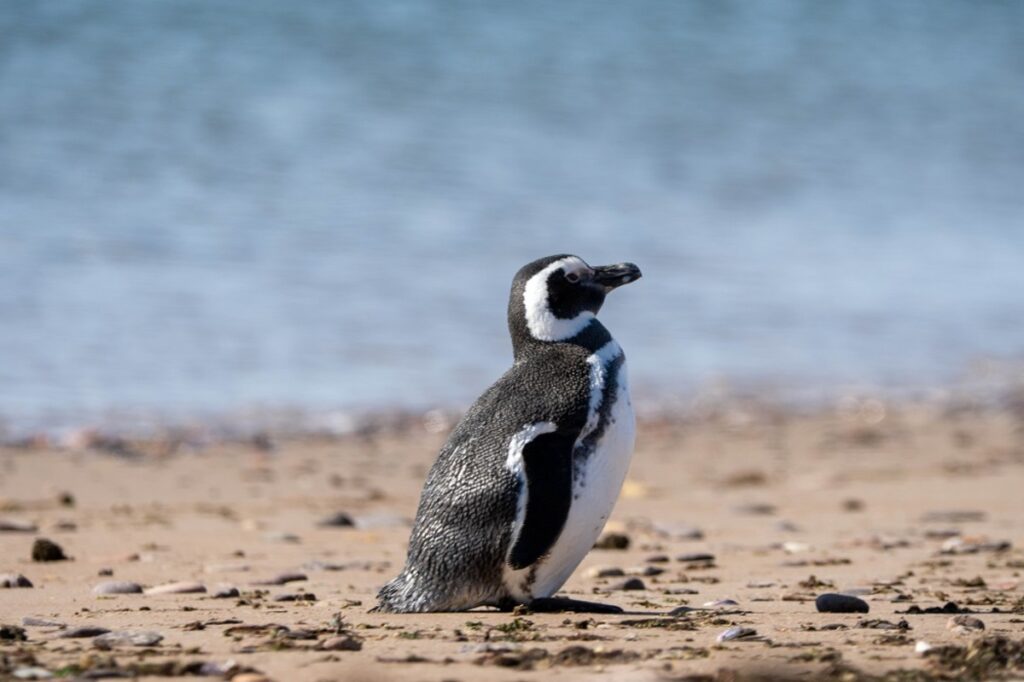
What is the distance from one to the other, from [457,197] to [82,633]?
49.9 feet

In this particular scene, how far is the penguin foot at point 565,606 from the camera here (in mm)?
5094

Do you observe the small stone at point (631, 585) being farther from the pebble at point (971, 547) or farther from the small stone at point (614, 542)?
the pebble at point (971, 547)

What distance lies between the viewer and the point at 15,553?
6.86 metres

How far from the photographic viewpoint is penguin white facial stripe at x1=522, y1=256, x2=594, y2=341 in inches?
215

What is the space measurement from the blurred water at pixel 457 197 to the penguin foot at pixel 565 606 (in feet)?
22.4

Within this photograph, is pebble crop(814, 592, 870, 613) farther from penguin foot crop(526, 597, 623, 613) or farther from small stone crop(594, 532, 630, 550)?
small stone crop(594, 532, 630, 550)

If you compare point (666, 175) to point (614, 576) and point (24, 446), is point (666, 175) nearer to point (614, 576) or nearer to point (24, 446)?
point (24, 446)

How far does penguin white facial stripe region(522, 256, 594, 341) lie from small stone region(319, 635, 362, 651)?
4.79 ft

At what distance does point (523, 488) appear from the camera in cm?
502

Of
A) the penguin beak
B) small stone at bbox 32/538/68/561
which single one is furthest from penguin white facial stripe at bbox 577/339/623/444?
small stone at bbox 32/538/68/561

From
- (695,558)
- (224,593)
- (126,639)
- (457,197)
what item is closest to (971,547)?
(695,558)

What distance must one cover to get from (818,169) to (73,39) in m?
10.7

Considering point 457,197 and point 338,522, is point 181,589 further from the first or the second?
point 457,197

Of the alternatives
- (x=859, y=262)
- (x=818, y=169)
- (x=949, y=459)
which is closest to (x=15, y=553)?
(x=949, y=459)
